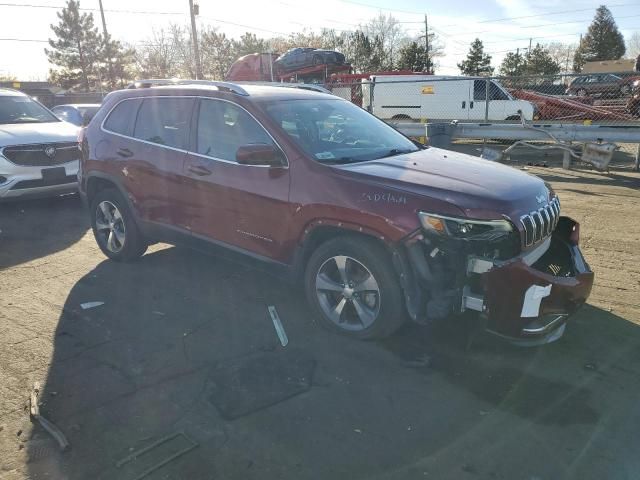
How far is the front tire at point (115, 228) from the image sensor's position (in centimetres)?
541

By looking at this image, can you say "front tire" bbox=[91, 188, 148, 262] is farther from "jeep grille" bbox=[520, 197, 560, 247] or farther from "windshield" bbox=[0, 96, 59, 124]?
"windshield" bbox=[0, 96, 59, 124]

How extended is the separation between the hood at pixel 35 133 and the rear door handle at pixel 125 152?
3.40 metres

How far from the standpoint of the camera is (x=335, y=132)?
14.7 feet

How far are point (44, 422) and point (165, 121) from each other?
9.71 ft

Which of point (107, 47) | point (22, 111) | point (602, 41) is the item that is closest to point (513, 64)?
point (602, 41)

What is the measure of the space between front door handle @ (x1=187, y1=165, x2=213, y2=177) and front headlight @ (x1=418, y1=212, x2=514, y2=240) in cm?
208

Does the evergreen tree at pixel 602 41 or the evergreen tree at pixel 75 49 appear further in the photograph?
the evergreen tree at pixel 602 41

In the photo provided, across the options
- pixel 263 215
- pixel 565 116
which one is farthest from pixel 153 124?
pixel 565 116

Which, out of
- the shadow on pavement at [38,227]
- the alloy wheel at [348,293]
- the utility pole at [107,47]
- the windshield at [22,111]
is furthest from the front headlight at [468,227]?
the utility pole at [107,47]

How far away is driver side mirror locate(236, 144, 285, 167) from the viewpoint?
3918 mm

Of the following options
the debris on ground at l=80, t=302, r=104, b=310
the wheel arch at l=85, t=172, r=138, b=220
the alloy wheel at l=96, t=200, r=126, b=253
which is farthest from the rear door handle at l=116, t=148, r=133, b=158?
the debris on ground at l=80, t=302, r=104, b=310

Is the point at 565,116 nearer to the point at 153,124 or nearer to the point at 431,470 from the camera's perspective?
the point at 153,124

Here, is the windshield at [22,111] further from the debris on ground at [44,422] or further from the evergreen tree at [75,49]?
the evergreen tree at [75,49]

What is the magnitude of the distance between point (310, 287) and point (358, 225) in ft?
2.33
